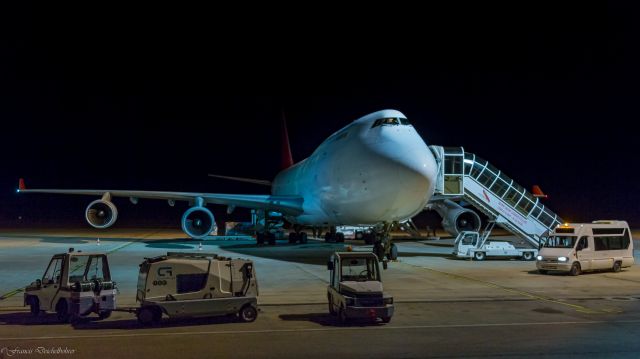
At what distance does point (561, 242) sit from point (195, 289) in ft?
42.0

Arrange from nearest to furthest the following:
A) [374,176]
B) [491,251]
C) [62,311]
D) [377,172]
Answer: [62,311]
[377,172]
[374,176]
[491,251]

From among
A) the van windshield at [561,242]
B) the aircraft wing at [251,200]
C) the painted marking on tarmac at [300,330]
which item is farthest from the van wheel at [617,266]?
the aircraft wing at [251,200]

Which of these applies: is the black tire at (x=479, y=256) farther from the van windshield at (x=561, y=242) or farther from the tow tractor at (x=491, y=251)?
the van windshield at (x=561, y=242)

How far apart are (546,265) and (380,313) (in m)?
9.85

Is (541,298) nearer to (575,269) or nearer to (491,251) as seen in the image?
(575,269)

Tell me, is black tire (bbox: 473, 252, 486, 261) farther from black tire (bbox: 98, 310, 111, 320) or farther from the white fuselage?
black tire (bbox: 98, 310, 111, 320)

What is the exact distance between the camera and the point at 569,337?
28.5 ft

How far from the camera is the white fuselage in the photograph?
58.9ft

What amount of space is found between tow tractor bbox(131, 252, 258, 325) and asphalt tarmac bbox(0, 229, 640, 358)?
26cm

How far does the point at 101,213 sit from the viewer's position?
29.5 metres

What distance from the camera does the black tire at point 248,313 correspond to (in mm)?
9914

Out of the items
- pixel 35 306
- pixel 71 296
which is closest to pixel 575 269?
pixel 71 296

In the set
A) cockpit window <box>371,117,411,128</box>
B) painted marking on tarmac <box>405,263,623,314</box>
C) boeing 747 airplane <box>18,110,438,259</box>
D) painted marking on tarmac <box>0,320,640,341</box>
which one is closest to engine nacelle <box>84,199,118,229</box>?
boeing 747 airplane <box>18,110,438,259</box>

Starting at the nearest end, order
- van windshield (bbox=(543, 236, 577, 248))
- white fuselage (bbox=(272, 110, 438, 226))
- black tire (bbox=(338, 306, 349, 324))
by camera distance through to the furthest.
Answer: black tire (bbox=(338, 306, 349, 324)), white fuselage (bbox=(272, 110, 438, 226)), van windshield (bbox=(543, 236, 577, 248))
